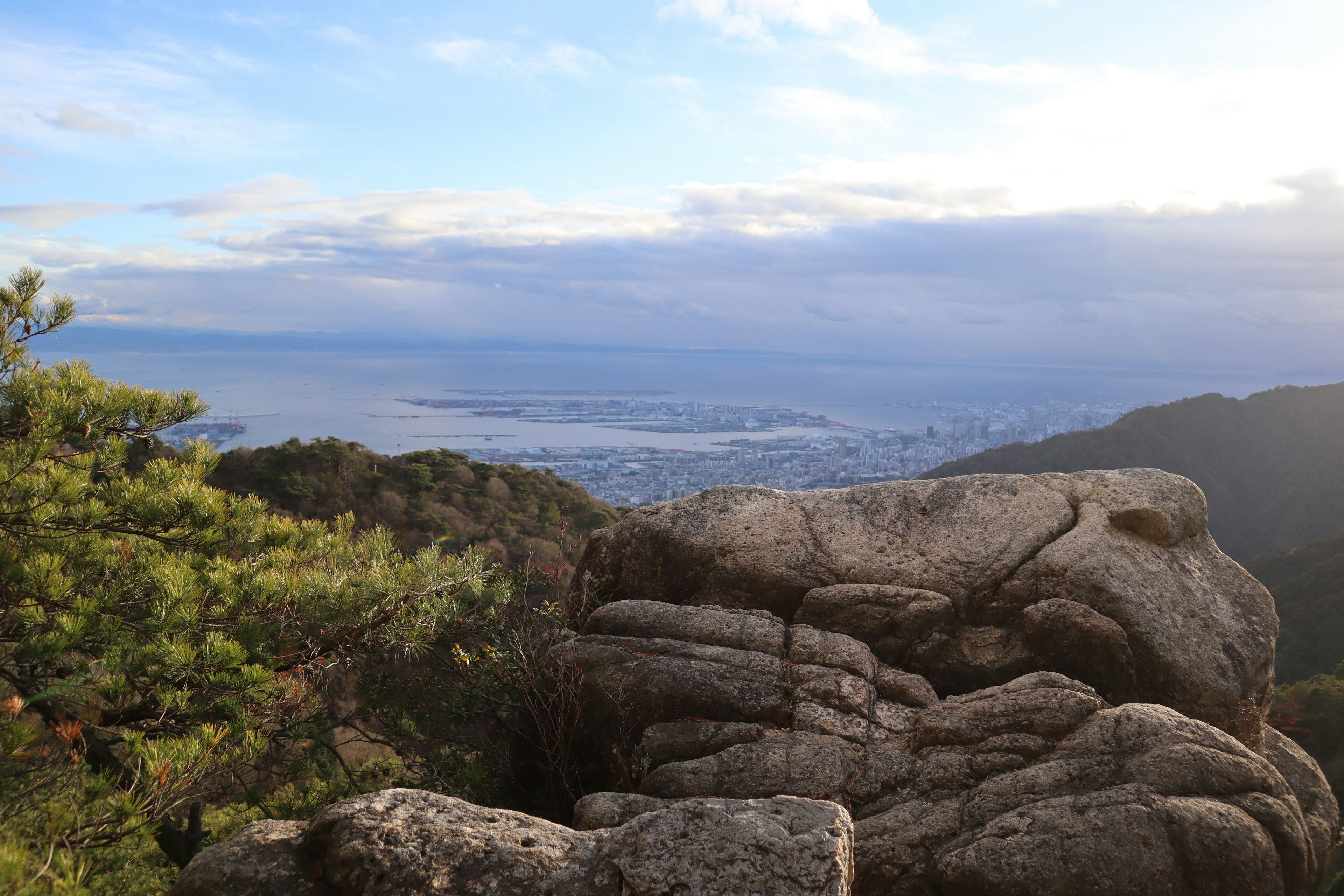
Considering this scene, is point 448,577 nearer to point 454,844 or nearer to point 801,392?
point 454,844

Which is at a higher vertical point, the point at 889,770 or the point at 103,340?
the point at 103,340

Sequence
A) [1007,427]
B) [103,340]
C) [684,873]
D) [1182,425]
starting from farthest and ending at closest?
[103,340], [1007,427], [1182,425], [684,873]

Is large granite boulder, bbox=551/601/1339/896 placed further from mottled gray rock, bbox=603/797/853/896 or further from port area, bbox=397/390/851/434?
port area, bbox=397/390/851/434

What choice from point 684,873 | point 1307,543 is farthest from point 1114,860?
point 1307,543

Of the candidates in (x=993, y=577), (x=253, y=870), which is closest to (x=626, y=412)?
(x=993, y=577)

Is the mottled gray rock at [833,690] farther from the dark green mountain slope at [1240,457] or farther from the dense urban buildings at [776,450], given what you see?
the dark green mountain slope at [1240,457]

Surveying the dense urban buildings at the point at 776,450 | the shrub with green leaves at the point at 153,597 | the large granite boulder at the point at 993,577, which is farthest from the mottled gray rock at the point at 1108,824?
the dense urban buildings at the point at 776,450

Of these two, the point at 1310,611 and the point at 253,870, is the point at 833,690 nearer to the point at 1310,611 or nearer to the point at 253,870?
the point at 253,870
